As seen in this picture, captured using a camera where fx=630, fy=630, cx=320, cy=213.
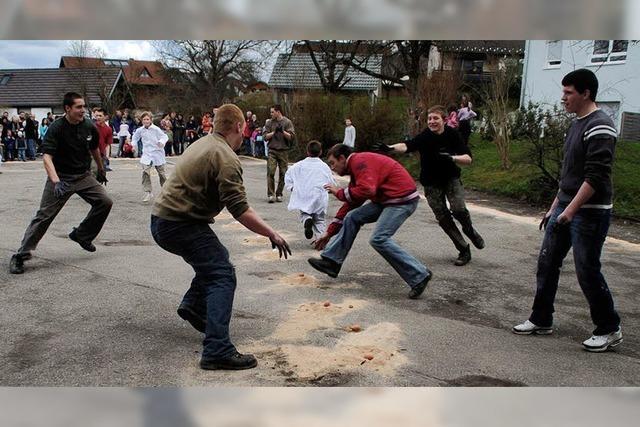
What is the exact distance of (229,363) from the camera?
4.13 m

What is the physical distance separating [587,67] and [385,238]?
17102 millimetres

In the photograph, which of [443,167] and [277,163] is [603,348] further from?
[277,163]

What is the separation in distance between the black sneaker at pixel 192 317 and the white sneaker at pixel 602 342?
2.86 m

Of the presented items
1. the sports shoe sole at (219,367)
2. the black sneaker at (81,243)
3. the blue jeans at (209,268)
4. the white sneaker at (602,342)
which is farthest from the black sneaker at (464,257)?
the black sneaker at (81,243)

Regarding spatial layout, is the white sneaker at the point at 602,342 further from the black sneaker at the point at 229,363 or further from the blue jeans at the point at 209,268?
the blue jeans at the point at 209,268

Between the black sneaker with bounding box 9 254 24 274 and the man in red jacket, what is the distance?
125 inches

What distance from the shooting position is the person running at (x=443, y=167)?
714cm

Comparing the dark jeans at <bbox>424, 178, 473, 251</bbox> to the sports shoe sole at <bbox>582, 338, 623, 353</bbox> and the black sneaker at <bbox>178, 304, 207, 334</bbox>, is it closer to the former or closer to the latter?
the sports shoe sole at <bbox>582, 338, 623, 353</bbox>

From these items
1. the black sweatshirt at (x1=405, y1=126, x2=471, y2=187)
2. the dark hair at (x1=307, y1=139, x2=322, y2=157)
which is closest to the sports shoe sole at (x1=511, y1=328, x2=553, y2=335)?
the black sweatshirt at (x1=405, y1=126, x2=471, y2=187)

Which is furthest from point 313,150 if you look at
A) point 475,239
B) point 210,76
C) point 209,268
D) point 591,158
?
Result: point 210,76

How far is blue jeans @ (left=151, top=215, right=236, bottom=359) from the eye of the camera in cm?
417

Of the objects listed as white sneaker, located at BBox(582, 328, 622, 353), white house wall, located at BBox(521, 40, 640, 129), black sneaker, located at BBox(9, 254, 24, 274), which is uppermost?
white house wall, located at BBox(521, 40, 640, 129)
